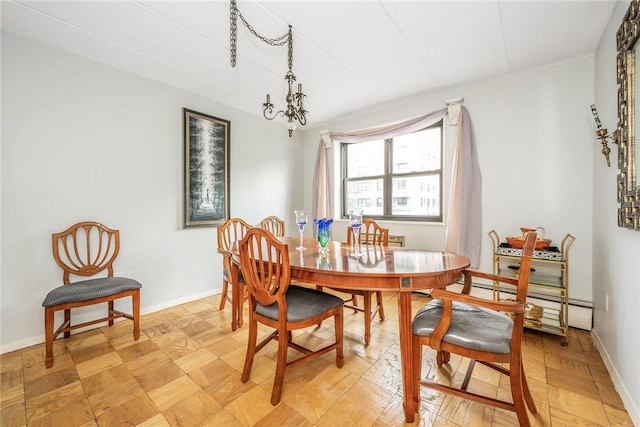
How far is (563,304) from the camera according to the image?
2148 mm

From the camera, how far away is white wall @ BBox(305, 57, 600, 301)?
7.59ft

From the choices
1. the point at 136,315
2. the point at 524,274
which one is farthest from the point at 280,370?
the point at 136,315

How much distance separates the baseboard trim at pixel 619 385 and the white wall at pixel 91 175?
3.48 metres

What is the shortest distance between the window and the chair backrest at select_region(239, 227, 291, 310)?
7.98 feet

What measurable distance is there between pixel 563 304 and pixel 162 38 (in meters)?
3.83

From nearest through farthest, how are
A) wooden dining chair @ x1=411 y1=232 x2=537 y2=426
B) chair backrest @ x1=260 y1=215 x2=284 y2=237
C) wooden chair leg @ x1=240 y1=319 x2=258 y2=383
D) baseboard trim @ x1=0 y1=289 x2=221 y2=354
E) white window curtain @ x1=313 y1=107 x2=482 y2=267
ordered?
wooden dining chair @ x1=411 y1=232 x2=537 y2=426
wooden chair leg @ x1=240 y1=319 x2=258 y2=383
baseboard trim @ x1=0 y1=289 x2=221 y2=354
white window curtain @ x1=313 y1=107 x2=482 y2=267
chair backrest @ x1=260 y1=215 x2=284 y2=237

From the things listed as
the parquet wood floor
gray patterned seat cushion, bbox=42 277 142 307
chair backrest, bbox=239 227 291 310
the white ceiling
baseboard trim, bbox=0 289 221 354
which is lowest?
the parquet wood floor

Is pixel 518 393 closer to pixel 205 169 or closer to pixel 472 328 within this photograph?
pixel 472 328

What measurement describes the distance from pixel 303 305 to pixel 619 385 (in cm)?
185

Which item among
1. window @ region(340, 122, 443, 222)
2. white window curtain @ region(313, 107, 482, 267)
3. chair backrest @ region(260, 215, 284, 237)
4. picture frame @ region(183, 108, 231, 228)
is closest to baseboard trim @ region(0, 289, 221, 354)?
picture frame @ region(183, 108, 231, 228)

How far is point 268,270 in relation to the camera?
156 centimetres

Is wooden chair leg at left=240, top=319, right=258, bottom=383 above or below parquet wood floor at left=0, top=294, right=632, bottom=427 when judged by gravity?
above

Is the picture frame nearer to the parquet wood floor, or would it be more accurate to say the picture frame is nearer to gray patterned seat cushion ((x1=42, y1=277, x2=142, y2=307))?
gray patterned seat cushion ((x1=42, y1=277, x2=142, y2=307))

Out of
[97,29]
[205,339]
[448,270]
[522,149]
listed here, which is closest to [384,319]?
[448,270]
